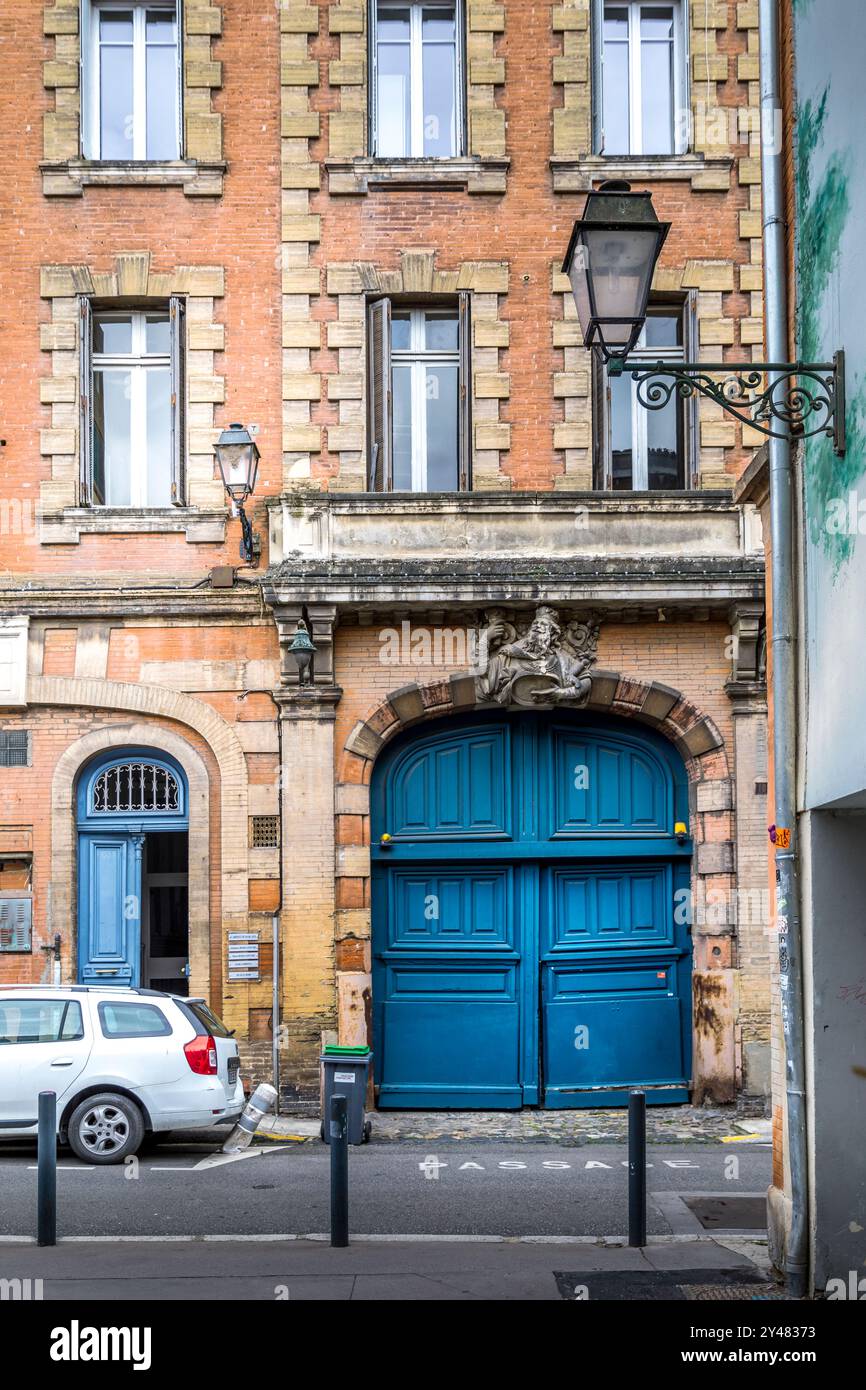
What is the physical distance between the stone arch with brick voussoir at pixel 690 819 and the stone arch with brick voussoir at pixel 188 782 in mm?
1090

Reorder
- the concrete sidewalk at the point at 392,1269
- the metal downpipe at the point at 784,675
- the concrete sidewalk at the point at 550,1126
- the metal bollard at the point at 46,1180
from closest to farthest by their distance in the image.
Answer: the concrete sidewalk at the point at 392,1269 < the metal downpipe at the point at 784,675 < the metal bollard at the point at 46,1180 < the concrete sidewalk at the point at 550,1126

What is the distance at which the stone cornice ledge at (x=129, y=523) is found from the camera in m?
16.0

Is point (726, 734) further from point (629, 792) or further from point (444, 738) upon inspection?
point (444, 738)

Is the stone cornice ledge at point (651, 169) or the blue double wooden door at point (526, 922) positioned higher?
the stone cornice ledge at point (651, 169)

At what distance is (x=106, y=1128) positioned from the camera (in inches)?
507

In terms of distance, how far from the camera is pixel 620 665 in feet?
52.5

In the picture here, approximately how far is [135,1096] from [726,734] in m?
6.99

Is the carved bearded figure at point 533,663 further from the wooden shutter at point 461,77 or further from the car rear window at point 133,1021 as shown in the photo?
the wooden shutter at point 461,77

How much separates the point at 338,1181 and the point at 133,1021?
3928mm

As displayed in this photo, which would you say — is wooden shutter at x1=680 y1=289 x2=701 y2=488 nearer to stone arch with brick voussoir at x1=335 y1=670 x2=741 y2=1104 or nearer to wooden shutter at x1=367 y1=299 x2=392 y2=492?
stone arch with brick voussoir at x1=335 y1=670 x2=741 y2=1104

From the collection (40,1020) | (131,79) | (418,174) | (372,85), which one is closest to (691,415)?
(418,174)

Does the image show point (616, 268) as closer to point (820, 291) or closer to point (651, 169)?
point (820, 291)

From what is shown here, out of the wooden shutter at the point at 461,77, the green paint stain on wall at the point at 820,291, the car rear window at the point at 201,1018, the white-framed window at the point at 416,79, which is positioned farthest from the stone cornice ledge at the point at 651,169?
the car rear window at the point at 201,1018

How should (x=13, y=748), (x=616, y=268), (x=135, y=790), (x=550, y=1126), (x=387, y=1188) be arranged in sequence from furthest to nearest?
(x=135, y=790) → (x=13, y=748) → (x=550, y=1126) → (x=387, y=1188) → (x=616, y=268)
